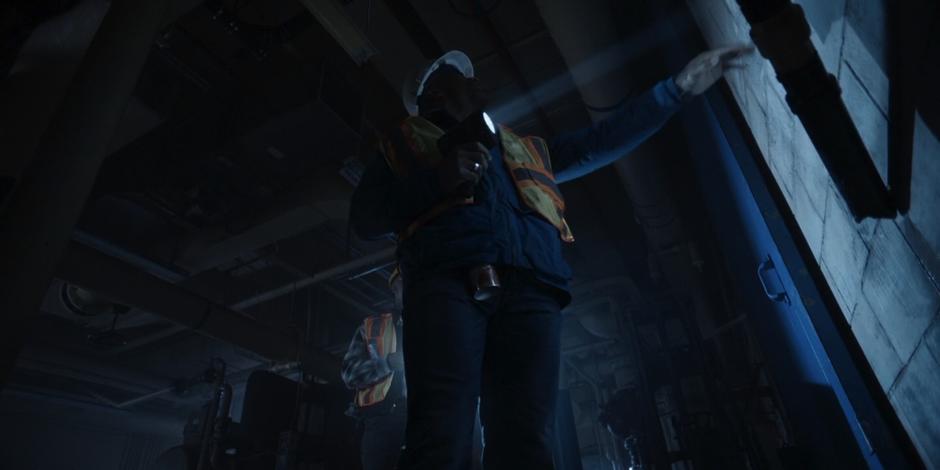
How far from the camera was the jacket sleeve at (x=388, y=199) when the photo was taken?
57.4 inches

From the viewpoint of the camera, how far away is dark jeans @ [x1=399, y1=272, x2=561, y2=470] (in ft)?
3.61

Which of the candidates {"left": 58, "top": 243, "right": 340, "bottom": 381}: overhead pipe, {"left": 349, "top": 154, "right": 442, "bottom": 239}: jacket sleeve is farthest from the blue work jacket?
{"left": 58, "top": 243, "right": 340, "bottom": 381}: overhead pipe

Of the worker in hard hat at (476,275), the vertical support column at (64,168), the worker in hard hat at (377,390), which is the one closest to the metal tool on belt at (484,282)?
the worker in hard hat at (476,275)

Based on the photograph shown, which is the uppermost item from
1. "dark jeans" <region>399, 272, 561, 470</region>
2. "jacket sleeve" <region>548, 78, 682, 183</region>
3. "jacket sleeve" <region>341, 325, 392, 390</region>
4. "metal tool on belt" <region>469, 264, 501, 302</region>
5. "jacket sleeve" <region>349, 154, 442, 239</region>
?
"jacket sleeve" <region>341, 325, 392, 390</region>

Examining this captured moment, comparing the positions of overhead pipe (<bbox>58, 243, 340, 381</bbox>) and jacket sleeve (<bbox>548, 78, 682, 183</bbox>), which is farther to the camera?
overhead pipe (<bbox>58, 243, 340, 381</bbox>)

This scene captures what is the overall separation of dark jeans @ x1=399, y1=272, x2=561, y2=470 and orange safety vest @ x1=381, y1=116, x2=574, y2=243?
0.31 metres

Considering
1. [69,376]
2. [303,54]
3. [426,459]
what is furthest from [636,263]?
[69,376]

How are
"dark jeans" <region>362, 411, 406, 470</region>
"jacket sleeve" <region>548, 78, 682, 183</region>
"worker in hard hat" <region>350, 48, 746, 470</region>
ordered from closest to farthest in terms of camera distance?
"worker in hard hat" <region>350, 48, 746, 470</region> → "jacket sleeve" <region>548, 78, 682, 183</region> → "dark jeans" <region>362, 411, 406, 470</region>

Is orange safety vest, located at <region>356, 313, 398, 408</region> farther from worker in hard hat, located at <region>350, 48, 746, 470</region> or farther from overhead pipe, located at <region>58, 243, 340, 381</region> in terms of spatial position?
worker in hard hat, located at <region>350, 48, 746, 470</region>

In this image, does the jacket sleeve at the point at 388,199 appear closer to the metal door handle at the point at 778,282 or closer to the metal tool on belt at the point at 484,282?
the metal tool on belt at the point at 484,282

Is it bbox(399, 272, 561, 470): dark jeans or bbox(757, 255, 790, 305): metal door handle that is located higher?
bbox(757, 255, 790, 305): metal door handle

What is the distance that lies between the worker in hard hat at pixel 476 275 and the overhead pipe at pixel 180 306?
347 cm

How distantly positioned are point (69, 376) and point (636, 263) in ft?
30.3

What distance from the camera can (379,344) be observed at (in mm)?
5402
